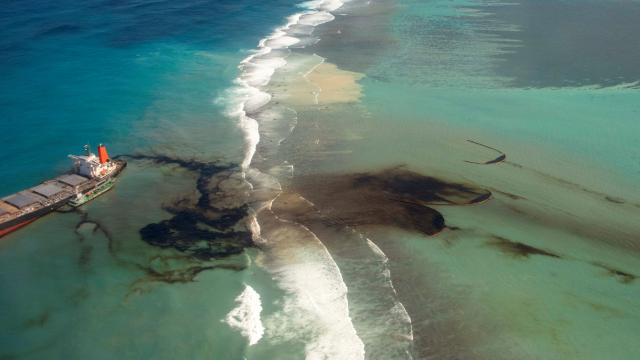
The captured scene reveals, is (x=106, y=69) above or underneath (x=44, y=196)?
above


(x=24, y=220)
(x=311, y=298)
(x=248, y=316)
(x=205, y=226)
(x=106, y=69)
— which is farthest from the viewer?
(x=106, y=69)

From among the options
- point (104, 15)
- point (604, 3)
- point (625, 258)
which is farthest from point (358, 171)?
point (604, 3)

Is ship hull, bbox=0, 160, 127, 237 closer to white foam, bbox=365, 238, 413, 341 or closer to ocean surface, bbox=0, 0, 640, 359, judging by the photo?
ocean surface, bbox=0, 0, 640, 359

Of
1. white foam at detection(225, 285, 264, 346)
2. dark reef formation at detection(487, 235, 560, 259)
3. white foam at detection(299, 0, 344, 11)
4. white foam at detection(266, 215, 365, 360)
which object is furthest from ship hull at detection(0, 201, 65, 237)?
white foam at detection(299, 0, 344, 11)

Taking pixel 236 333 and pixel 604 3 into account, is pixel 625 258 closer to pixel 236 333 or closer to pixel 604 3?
pixel 236 333

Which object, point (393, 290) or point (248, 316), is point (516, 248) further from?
point (248, 316)

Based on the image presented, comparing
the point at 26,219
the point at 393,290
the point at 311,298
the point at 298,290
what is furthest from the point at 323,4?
the point at 311,298
